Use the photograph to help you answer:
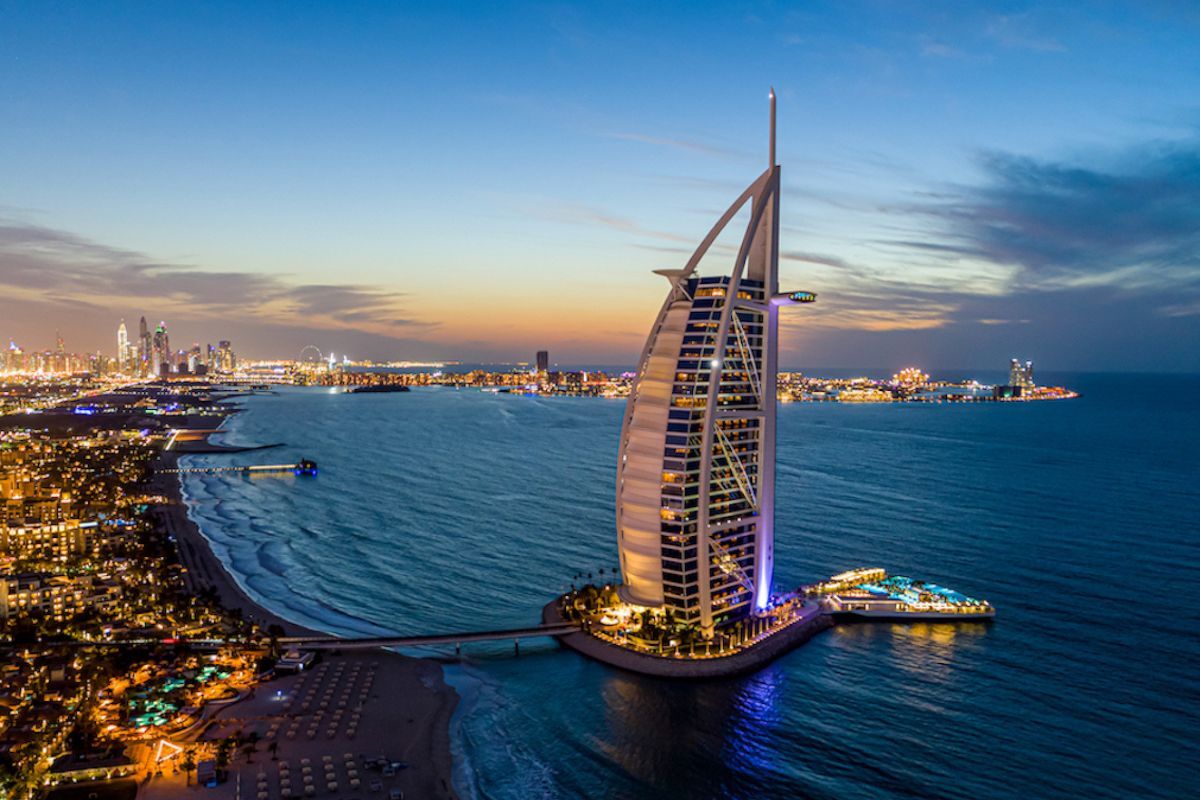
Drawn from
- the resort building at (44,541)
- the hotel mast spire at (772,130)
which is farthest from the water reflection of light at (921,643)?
the resort building at (44,541)

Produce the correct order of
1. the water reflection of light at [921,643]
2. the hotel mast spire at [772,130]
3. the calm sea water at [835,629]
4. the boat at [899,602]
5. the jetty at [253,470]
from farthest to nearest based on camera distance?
the jetty at [253,470]
the boat at [899,602]
the hotel mast spire at [772,130]
the water reflection of light at [921,643]
the calm sea water at [835,629]

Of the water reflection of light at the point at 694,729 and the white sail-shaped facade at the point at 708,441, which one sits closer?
the water reflection of light at the point at 694,729

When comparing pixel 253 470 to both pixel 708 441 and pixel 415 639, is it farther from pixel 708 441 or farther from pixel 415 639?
pixel 708 441

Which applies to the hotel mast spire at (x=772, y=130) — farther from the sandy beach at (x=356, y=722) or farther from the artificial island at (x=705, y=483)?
the sandy beach at (x=356, y=722)

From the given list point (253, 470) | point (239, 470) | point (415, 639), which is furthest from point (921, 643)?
point (239, 470)

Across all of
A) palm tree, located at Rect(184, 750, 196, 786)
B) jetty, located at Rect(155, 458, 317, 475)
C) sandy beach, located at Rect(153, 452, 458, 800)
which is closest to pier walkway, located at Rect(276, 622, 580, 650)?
sandy beach, located at Rect(153, 452, 458, 800)

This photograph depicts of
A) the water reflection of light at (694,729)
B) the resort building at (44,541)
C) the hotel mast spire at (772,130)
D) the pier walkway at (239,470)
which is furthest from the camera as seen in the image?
the pier walkway at (239,470)

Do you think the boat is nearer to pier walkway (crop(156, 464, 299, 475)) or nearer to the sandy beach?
the sandy beach
